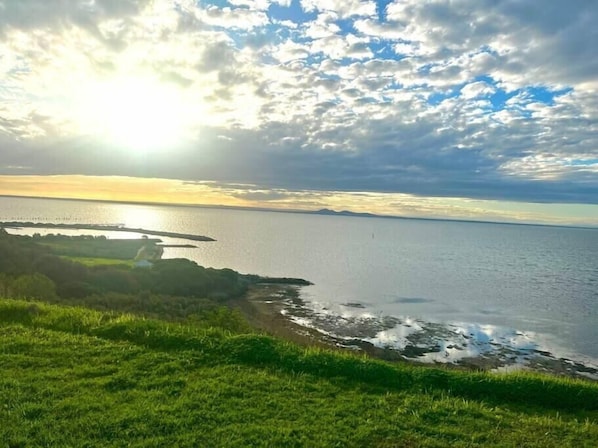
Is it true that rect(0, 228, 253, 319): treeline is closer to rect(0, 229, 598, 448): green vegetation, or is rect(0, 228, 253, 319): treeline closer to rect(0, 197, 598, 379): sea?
rect(0, 197, 598, 379): sea

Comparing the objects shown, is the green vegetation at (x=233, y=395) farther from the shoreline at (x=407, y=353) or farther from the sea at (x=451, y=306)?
the sea at (x=451, y=306)

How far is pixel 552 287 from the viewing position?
67.5m

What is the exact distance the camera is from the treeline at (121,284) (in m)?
36.0

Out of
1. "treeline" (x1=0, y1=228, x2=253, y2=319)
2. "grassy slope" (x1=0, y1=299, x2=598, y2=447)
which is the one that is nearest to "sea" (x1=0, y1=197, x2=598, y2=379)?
"treeline" (x1=0, y1=228, x2=253, y2=319)

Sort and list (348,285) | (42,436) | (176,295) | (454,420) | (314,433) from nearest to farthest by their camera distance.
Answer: (42,436) < (314,433) < (454,420) < (176,295) < (348,285)

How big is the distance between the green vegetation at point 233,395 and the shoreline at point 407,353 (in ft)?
58.4

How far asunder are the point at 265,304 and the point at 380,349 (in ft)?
62.0

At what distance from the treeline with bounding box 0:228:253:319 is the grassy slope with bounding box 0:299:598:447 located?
2056 cm

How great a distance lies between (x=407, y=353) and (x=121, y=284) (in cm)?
2748

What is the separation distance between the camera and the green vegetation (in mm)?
6754

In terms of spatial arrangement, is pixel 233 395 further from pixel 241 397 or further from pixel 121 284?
pixel 121 284

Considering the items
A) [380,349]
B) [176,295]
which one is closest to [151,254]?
[176,295]

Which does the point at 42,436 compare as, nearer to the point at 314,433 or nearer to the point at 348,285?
the point at 314,433

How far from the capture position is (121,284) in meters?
46.0
